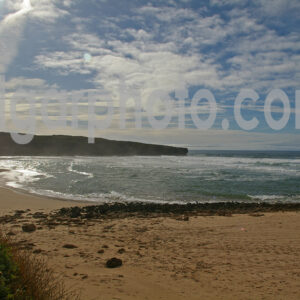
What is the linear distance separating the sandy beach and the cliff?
96161 mm

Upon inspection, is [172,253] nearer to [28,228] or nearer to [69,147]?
[28,228]

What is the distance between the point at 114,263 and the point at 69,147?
111242 mm

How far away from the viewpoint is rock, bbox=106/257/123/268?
19.5 ft

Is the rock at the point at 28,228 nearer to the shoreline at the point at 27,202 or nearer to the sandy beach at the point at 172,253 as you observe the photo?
the sandy beach at the point at 172,253

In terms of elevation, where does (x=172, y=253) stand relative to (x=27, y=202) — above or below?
above

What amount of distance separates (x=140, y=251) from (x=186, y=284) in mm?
1979

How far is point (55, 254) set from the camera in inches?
256

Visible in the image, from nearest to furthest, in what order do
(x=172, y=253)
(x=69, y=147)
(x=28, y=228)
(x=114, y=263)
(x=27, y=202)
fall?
(x=114, y=263), (x=172, y=253), (x=28, y=228), (x=27, y=202), (x=69, y=147)

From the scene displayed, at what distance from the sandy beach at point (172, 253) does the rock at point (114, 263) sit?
0.34 feet

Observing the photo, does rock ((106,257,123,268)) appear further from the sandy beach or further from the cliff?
the cliff

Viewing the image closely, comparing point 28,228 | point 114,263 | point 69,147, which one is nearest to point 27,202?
point 28,228

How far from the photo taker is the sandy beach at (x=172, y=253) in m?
5.02

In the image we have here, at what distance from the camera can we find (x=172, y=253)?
6.86m

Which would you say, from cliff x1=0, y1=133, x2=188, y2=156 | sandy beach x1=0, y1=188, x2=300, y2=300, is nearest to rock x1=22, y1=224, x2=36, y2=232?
sandy beach x1=0, y1=188, x2=300, y2=300
